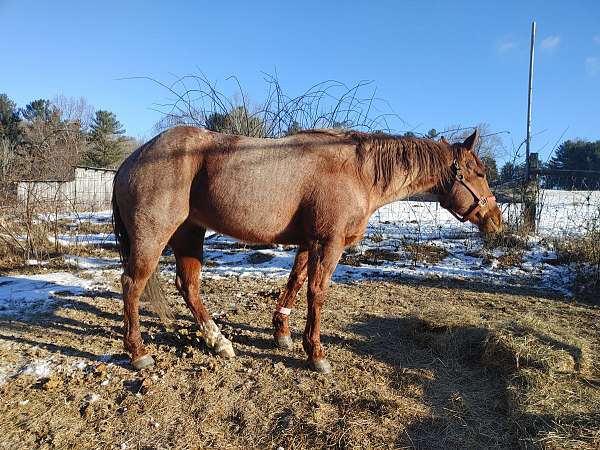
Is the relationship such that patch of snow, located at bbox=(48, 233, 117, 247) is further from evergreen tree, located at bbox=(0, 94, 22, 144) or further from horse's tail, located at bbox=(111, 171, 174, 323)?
evergreen tree, located at bbox=(0, 94, 22, 144)

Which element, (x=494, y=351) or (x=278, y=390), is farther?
(x=494, y=351)

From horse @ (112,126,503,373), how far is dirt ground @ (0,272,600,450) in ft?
0.98

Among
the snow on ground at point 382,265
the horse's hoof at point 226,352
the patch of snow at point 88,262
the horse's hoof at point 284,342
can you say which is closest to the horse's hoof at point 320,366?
the horse's hoof at point 284,342

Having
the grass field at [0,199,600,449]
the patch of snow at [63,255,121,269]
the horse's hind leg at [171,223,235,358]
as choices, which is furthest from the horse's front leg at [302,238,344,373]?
the patch of snow at [63,255,121,269]

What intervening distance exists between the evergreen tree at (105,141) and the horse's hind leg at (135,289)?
89.0ft

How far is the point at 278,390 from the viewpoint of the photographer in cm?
256

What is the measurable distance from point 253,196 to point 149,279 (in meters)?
1.42

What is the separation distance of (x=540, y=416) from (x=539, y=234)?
21.1ft

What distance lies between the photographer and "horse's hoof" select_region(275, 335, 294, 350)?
3266mm

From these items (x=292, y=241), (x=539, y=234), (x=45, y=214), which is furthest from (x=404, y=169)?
(x=45, y=214)

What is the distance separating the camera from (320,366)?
112 inches

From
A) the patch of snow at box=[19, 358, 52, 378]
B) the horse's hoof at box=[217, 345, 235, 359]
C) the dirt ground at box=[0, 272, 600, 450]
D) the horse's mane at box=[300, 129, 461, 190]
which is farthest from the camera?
the horse's mane at box=[300, 129, 461, 190]

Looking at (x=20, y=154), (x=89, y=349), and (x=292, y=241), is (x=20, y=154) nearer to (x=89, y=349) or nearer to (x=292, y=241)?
(x=89, y=349)

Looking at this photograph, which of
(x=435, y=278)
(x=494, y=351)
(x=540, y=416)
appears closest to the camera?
(x=540, y=416)
